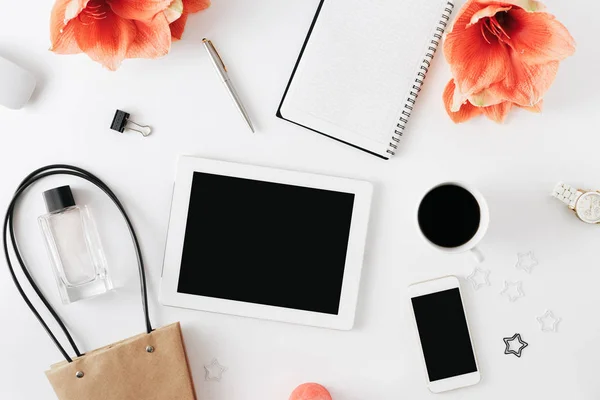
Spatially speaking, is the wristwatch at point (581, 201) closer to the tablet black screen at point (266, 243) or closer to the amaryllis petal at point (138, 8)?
the tablet black screen at point (266, 243)

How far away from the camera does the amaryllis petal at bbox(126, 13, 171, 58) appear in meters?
0.66

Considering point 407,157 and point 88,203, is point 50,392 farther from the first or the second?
point 407,157

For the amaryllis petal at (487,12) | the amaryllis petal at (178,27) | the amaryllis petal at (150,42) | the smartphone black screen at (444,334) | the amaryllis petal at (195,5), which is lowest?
the smartphone black screen at (444,334)

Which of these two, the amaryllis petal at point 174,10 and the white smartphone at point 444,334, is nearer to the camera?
the amaryllis petal at point 174,10

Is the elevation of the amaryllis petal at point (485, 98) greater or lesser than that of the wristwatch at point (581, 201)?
greater

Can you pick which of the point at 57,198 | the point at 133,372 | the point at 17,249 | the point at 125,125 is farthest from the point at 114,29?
the point at 133,372

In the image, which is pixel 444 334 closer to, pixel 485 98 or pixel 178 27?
pixel 485 98

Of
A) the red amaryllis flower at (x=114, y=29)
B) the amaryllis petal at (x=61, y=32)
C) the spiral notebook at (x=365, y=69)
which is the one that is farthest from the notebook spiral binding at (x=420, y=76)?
the amaryllis petal at (x=61, y=32)

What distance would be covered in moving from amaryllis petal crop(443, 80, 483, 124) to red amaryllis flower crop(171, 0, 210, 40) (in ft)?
1.09

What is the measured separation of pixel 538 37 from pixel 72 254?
0.66 meters

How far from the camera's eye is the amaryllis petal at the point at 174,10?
2.06 ft

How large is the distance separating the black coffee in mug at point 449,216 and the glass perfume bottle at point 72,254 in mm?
442

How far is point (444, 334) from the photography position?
0.73 metres

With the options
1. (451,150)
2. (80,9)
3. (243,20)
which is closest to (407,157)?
(451,150)
